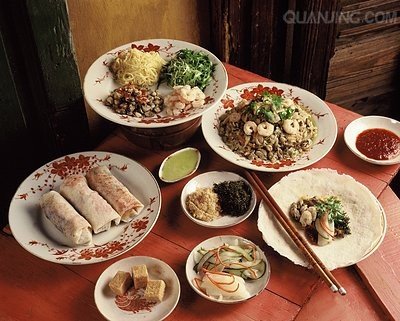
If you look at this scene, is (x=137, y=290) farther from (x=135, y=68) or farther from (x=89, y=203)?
(x=135, y=68)

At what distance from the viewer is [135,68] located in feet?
8.59

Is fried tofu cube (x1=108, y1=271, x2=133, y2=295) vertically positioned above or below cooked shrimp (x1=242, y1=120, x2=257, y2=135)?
below

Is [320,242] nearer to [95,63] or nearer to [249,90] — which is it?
[249,90]

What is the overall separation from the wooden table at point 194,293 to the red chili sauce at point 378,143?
216 mm

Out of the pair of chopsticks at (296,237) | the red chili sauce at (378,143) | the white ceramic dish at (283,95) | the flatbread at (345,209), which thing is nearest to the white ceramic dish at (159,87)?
the white ceramic dish at (283,95)

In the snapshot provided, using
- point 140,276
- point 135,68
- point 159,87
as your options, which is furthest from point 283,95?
point 140,276

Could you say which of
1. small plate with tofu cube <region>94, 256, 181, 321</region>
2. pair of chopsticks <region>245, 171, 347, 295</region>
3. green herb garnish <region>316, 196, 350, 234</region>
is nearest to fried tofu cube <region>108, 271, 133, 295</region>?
small plate with tofu cube <region>94, 256, 181, 321</region>

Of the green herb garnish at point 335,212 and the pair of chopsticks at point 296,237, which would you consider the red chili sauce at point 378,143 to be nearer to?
the green herb garnish at point 335,212

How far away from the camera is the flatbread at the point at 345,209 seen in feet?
7.21

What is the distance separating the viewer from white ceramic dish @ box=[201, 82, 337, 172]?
2.47 meters

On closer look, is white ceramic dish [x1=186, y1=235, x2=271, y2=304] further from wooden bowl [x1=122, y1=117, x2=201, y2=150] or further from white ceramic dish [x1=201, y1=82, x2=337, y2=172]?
wooden bowl [x1=122, y1=117, x2=201, y2=150]

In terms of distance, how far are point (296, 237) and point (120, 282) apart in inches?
27.0

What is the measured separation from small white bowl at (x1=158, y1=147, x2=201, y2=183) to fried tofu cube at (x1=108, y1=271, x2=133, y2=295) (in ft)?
1.74

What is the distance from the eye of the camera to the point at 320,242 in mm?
2234
